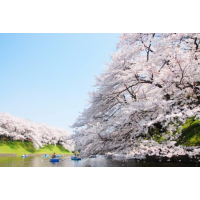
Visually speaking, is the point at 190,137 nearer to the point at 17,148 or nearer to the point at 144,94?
the point at 144,94

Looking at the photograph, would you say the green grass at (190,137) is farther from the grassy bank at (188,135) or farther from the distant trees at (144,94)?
the distant trees at (144,94)

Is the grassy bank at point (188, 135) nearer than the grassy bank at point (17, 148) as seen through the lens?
Yes

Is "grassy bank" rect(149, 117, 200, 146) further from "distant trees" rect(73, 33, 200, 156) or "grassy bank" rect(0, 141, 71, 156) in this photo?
"grassy bank" rect(0, 141, 71, 156)

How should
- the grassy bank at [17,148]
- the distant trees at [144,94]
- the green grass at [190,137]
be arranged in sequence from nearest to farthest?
the distant trees at [144,94] → the green grass at [190,137] → the grassy bank at [17,148]

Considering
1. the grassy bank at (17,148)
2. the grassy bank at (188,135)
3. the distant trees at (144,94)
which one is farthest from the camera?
the grassy bank at (17,148)

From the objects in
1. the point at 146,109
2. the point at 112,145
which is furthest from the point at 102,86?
the point at 146,109

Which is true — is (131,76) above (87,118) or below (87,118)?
above

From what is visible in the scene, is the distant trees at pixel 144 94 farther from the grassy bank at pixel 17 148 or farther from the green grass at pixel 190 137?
the grassy bank at pixel 17 148

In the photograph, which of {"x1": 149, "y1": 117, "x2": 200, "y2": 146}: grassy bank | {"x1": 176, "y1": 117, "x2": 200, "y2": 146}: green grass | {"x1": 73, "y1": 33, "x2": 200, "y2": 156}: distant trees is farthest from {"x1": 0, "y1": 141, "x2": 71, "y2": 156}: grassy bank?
{"x1": 176, "y1": 117, "x2": 200, "y2": 146}: green grass

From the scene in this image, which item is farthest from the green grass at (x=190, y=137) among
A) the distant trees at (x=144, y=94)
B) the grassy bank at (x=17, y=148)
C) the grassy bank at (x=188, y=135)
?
the grassy bank at (x=17, y=148)

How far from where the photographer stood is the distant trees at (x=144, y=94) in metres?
4.36
